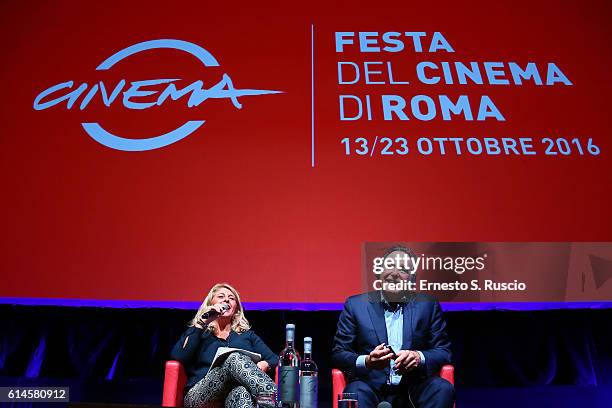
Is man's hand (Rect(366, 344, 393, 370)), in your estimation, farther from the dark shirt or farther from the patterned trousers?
the dark shirt

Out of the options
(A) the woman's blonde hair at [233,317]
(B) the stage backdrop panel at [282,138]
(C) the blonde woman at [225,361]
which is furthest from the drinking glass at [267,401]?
(B) the stage backdrop panel at [282,138]

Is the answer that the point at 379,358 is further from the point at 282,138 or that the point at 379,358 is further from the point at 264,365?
the point at 282,138

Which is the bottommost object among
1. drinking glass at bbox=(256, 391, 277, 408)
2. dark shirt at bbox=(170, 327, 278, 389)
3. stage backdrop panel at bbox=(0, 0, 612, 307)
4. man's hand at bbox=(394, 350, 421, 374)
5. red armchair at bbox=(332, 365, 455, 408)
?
drinking glass at bbox=(256, 391, 277, 408)

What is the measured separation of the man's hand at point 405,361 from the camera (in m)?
3.07

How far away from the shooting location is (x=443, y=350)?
11.0 ft

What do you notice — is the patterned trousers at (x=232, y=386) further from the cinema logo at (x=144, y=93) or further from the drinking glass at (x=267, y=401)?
the cinema logo at (x=144, y=93)

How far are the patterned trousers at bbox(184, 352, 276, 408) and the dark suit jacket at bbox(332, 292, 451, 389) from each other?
0.55 meters

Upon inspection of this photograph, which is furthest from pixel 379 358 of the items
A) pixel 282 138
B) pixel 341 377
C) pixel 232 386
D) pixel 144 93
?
pixel 144 93

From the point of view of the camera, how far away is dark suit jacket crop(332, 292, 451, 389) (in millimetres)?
3355

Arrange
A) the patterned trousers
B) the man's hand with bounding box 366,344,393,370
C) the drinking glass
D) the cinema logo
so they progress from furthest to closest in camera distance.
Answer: the cinema logo < the man's hand with bounding box 366,344,393,370 < the patterned trousers < the drinking glass

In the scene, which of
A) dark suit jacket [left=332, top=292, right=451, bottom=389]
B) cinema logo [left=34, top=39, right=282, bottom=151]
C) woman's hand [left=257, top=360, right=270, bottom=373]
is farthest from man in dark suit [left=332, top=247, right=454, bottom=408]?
cinema logo [left=34, top=39, right=282, bottom=151]

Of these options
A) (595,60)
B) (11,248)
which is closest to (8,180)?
(11,248)

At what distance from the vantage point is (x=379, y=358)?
302 cm

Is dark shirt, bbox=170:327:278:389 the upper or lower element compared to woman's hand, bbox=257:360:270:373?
upper
